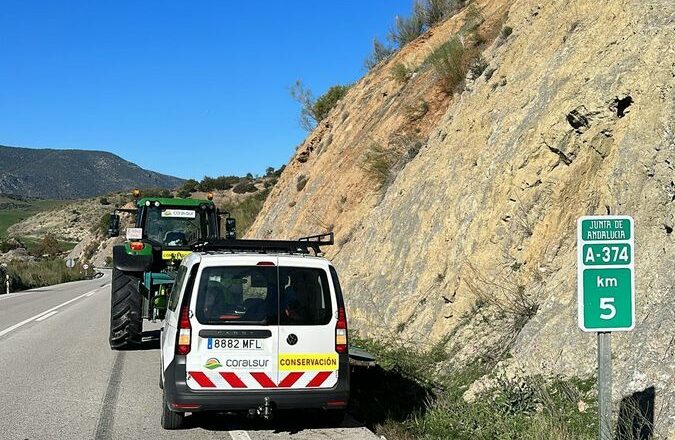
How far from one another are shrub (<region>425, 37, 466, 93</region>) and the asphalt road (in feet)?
30.8

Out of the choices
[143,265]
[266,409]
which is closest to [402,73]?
[143,265]

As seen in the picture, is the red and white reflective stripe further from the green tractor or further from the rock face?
the green tractor

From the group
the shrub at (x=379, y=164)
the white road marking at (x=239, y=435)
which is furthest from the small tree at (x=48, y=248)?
the white road marking at (x=239, y=435)

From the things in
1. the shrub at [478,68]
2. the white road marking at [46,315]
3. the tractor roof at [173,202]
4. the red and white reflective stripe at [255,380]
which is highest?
the shrub at [478,68]

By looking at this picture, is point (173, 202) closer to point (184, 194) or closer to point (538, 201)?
point (538, 201)

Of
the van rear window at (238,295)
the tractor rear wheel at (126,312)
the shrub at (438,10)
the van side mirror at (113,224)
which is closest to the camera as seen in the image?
the van rear window at (238,295)

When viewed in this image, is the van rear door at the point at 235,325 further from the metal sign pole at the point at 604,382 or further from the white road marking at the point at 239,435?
the metal sign pole at the point at 604,382

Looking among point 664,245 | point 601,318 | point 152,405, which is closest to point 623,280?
point 601,318

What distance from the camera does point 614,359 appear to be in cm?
643

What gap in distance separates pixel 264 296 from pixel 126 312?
658 cm

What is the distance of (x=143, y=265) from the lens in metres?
13.0

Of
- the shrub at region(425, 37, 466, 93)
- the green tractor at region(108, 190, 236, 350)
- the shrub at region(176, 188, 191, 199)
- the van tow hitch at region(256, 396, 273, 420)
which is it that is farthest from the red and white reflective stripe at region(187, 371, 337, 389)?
the shrub at region(176, 188, 191, 199)

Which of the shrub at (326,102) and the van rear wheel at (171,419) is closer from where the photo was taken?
the van rear wheel at (171,419)

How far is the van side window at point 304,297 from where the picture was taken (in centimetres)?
695
